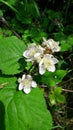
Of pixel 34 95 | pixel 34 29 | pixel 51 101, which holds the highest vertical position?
pixel 34 29

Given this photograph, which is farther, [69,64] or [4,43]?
[69,64]

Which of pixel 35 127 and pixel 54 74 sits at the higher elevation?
pixel 54 74

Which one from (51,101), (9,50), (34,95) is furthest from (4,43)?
(51,101)

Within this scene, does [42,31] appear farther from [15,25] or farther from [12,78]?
[12,78]

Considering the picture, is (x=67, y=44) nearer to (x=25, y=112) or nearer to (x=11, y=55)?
(x=11, y=55)

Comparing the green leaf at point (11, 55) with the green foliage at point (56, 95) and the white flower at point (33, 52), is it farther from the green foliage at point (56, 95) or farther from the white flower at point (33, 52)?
the green foliage at point (56, 95)

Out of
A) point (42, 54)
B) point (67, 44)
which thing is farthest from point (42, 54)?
point (67, 44)

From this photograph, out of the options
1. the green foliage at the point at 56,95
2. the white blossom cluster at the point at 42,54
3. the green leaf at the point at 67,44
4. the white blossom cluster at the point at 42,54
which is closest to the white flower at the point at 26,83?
the white blossom cluster at the point at 42,54
